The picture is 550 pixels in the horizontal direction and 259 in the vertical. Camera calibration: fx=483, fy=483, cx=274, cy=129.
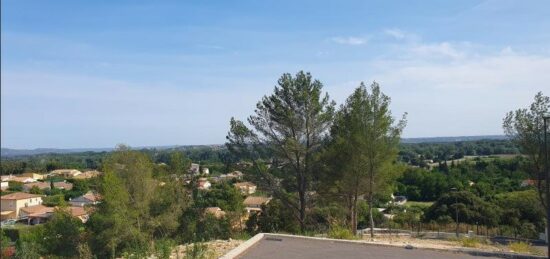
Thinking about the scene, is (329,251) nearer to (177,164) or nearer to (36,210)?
(177,164)

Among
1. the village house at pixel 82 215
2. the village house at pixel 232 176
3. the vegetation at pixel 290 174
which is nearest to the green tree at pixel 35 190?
the village house at pixel 232 176

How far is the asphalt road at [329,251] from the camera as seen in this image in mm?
10531

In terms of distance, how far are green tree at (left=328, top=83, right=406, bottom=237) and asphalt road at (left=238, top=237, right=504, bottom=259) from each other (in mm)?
5325

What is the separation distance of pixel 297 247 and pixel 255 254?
49.4 inches

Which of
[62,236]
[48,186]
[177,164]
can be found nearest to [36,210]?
[48,186]

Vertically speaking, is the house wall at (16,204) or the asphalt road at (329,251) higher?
the asphalt road at (329,251)

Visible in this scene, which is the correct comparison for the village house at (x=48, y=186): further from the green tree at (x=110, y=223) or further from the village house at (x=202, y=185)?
the green tree at (x=110, y=223)

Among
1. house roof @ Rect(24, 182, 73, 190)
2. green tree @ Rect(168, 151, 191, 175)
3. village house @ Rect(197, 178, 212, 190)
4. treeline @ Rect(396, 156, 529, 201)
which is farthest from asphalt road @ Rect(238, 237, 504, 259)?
house roof @ Rect(24, 182, 73, 190)

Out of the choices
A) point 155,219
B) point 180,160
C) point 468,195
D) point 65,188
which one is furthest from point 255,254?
point 65,188

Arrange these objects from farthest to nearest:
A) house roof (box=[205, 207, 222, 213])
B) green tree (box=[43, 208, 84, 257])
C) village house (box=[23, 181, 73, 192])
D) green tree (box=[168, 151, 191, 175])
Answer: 1. village house (box=[23, 181, 73, 192])
2. green tree (box=[168, 151, 191, 175])
3. house roof (box=[205, 207, 222, 213])
4. green tree (box=[43, 208, 84, 257])

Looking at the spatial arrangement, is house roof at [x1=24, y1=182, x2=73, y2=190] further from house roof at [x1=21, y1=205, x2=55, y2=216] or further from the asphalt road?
the asphalt road

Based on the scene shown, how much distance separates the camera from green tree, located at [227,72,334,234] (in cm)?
1784

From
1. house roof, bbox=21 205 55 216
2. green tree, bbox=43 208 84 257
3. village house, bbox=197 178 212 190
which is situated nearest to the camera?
green tree, bbox=43 208 84 257

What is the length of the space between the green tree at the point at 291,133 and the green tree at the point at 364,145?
2.84 ft
